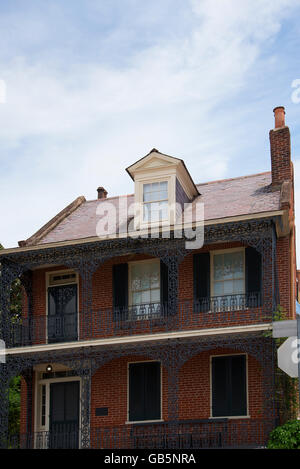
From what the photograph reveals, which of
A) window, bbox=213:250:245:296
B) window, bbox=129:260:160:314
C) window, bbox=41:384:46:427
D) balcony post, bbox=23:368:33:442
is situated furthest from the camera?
window, bbox=41:384:46:427

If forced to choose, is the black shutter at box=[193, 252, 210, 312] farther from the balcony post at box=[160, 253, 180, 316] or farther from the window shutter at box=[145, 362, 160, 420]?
the window shutter at box=[145, 362, 160, 420]

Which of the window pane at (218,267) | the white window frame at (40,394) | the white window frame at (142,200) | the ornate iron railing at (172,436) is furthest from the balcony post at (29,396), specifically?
the window pane at (218,267)

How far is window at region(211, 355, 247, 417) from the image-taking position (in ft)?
72.3

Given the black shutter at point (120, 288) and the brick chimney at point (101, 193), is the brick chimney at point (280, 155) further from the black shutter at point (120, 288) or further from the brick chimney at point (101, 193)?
the brick chimney at point (101, 193)

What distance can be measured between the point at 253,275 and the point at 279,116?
541cm

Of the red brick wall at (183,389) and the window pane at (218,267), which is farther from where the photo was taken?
the window pane at (218,267)

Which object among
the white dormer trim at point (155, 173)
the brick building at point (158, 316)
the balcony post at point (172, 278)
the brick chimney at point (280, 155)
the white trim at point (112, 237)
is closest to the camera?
the white trim at point (112, 237)

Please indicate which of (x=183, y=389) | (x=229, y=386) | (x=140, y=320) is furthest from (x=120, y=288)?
(x=229, y=386)

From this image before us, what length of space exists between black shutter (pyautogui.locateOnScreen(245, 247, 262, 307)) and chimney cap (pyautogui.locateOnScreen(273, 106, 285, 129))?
4374 millimetres

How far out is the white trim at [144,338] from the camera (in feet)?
69.7

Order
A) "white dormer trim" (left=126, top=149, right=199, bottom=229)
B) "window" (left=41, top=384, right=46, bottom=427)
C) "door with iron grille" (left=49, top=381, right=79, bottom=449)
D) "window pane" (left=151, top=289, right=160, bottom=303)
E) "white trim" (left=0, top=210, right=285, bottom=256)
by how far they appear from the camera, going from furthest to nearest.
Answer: "window" (left=41, top=384, right=46, bottom=427), "white dormer trim" (left=126, top=149, right=199, bottom=229), "window pane" (left=151, top=289, right=160, bottom=303), "door with iron grille" (left=49, top=381, right=79, bottom=449), "white trim" (left=0, top=210, right=285, bottom=256)

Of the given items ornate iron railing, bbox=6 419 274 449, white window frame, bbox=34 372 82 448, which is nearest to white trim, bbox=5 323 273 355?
white window frame, bbox=34 372 82 448

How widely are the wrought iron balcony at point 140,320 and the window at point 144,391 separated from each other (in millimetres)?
1061
